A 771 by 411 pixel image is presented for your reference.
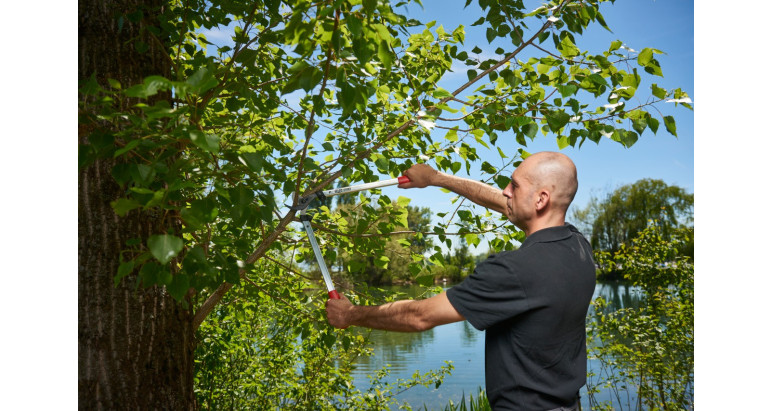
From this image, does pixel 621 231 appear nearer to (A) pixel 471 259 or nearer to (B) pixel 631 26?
(B) pixel 631 26

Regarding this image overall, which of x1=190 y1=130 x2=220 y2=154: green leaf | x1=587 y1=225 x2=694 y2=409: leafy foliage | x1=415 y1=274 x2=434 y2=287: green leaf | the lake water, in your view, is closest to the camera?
x1=190 y1=130 x2=220 y2=154: green leaf

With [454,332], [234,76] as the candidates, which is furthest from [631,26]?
[234,76]

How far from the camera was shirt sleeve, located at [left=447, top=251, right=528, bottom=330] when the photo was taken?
1267mm

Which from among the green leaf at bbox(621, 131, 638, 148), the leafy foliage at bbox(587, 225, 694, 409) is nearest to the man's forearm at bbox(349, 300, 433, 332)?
the green leaf at bbox(621, 131, 638, 148)

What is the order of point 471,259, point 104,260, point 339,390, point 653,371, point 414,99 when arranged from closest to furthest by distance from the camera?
1. point 104,260
2. point 414,99
3. point 471,259
4. point 339,390
5. point 653,371

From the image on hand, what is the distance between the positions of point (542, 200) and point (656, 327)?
3331 millimetres

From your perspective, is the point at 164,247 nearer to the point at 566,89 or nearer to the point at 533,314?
the point at 533,314

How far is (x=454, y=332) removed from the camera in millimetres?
12445

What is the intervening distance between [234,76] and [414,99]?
2.40 ft

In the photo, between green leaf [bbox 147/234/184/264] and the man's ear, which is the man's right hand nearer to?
the man's ear

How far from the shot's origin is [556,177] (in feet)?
4.59

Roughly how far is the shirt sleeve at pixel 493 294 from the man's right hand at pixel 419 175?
2.26ft

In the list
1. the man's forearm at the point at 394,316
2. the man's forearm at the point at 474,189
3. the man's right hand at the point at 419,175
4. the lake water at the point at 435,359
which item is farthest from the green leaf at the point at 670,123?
the lake water at the point at 435,359

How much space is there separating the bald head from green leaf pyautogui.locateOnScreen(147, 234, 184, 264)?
860 millimetres
